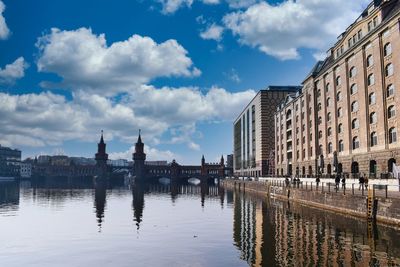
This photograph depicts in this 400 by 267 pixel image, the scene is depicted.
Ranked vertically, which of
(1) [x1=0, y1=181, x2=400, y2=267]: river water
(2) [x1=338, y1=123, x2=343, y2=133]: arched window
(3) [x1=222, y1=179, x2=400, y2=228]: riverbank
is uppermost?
(2) [x1=338, y1=123, x2=343, y2=133]: arched window

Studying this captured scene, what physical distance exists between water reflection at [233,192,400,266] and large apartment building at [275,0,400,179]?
22.1 meters

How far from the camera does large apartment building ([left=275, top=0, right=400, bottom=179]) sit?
53.6m

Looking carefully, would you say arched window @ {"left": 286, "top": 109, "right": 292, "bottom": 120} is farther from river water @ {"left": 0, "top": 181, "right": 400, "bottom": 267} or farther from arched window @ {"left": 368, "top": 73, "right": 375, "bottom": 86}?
river water @ {"left": 0, "top": 181, "right": 400, "bottom": 267}

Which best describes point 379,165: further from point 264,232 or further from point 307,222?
point 264,232

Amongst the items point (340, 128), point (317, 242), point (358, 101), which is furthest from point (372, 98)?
point (317, 242)

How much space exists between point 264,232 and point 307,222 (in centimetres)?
671

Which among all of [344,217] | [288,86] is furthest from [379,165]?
[288,86]

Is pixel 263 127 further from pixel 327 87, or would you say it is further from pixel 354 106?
pixel 354 106

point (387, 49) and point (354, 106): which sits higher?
point (387, 49)

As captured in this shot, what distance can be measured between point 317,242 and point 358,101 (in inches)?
1642

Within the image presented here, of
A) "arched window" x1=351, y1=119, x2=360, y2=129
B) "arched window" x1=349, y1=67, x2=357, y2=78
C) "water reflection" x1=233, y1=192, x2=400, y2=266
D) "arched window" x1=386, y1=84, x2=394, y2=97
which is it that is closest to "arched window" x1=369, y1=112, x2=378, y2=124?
"arched window" x1=351, y1=119, x2=360, y2=129

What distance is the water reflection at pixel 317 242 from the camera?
2244cm

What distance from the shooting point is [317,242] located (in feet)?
91.7

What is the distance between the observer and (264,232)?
3422 cm
